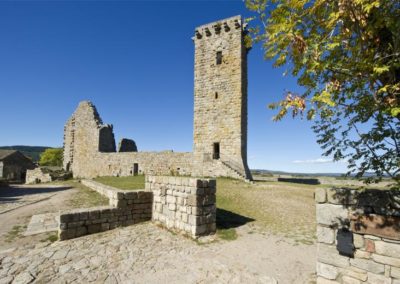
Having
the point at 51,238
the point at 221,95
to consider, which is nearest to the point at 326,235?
the point at 51,238

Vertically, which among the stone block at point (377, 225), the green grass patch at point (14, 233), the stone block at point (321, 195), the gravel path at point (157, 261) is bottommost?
the gravel path at point (157, 261)

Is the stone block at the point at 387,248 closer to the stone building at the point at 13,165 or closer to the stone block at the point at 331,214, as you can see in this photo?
the stone block at the point at 331,214

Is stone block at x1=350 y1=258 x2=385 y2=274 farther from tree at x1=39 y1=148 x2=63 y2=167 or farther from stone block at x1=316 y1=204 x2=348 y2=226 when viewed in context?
tree at x1=39 y1=148 x2=63 y2=167

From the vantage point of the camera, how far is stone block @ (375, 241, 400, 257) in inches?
135

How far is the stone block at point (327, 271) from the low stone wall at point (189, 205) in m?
3.39

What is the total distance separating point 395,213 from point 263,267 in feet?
8.69

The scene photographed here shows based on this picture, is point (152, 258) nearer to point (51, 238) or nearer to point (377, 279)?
point (51, 238)

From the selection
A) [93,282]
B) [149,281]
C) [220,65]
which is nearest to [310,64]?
[149,281]

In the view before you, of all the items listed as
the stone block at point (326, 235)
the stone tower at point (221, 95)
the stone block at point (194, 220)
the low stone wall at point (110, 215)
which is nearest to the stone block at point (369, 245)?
the stone block at point (326, 235)

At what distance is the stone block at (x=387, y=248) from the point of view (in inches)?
135

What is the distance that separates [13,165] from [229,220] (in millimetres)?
38687

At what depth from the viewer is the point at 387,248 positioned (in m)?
3.48

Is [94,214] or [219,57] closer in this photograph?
[94,214]

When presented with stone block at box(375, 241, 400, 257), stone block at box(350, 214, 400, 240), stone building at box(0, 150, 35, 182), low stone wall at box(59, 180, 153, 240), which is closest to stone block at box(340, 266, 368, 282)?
stone block at box(375, 241, 400, 257)
